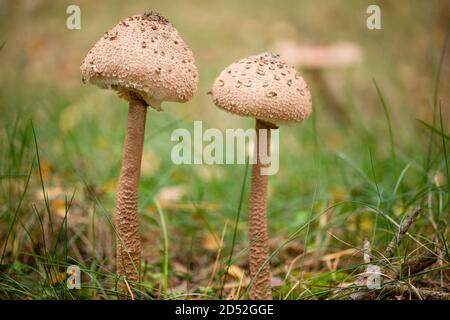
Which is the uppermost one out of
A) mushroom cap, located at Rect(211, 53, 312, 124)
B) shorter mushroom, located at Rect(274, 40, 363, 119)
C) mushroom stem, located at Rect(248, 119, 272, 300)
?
shorter mushroom, located at Rect(274, 40, 363, 119)

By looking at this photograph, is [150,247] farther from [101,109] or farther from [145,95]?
[101,109]

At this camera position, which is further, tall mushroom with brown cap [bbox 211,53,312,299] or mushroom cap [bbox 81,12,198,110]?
tall mushroom with brown cap [bbox 211,53,312,299]

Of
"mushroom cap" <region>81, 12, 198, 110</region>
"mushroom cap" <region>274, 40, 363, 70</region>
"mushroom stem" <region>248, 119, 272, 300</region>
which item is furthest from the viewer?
"mushroom cap" <region>274, 40, 363, 70</region>

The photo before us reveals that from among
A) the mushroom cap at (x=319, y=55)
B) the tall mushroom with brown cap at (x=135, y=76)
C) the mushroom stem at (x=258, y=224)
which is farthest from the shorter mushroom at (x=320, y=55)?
the tall mushroom with brown cap at (x=135, y=76)

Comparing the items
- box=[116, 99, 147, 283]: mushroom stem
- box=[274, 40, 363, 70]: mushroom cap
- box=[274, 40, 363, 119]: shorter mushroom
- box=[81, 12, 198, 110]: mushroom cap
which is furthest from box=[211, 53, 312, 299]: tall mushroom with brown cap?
box=[274, 40, 363, 70]: mushroom cap

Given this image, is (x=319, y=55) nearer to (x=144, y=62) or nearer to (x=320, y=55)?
(x=320, y=55)

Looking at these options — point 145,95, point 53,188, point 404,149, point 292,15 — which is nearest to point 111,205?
point 53,188

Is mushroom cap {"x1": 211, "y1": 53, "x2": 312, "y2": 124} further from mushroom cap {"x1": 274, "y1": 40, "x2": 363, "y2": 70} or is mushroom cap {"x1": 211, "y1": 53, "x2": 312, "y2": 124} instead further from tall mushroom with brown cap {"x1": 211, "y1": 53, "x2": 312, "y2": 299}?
mushroom cap {"x1": 274, "y1": 40, "x2": 363, "y2": 70}
